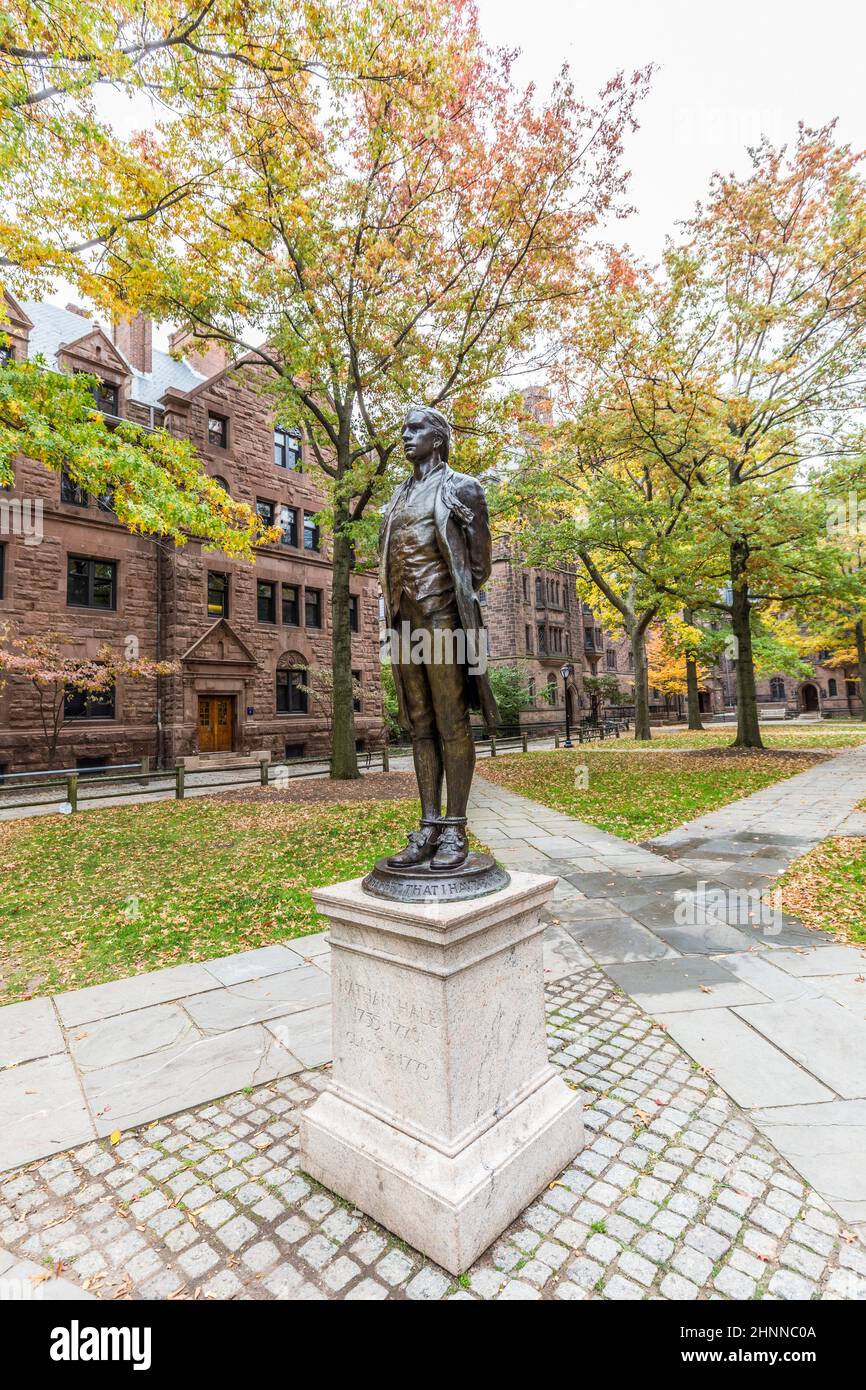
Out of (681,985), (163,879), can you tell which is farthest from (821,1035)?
(163,879)

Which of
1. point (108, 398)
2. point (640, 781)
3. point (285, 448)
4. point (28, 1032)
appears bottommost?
point (28, 1032)

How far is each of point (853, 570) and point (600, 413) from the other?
28.6 feet

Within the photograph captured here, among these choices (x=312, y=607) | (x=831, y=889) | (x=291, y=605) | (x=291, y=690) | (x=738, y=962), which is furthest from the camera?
(x=312, y=607)

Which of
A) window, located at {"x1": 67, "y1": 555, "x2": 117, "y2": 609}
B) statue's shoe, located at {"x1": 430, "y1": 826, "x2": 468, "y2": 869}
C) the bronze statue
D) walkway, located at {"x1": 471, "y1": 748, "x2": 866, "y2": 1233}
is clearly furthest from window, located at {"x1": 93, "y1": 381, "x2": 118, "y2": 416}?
statue's shoe, located at {"x1": 430, "y1": 826, "x2": 468, "y2": 869}

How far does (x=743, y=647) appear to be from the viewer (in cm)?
1867

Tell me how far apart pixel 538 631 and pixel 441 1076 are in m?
40.3

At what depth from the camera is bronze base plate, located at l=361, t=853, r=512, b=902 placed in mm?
2592

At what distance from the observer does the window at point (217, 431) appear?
21.8 m

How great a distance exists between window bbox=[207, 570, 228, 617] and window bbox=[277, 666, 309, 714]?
3.10 metres

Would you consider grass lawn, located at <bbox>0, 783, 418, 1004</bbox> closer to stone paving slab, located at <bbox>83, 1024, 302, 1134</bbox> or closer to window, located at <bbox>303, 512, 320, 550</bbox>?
stone paving slab, located at <bbox>83, 1024, 302, 1134</bbox>

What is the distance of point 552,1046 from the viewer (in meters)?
3.66

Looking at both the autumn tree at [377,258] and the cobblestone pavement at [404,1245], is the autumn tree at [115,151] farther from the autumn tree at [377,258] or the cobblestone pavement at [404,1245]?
the cobblestone pavement at [404,1245]

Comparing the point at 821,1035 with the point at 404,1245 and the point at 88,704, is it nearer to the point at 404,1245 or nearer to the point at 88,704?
the point at 404,1245
